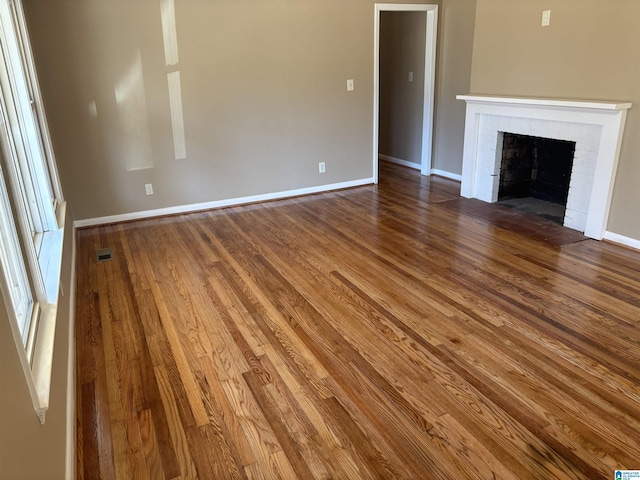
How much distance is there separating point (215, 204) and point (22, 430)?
387 centimetres

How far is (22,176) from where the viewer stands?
267cm

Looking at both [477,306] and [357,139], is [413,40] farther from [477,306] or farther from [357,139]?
[477,306]

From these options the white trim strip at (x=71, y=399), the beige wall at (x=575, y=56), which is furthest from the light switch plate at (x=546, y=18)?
the white trim strip at (x=71, y=399)

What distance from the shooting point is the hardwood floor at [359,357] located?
1.84m

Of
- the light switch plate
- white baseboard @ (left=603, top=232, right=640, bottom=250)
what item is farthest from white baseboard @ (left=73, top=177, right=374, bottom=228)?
white baseboard @ (left=603, top=232, right=640, bottom=250)

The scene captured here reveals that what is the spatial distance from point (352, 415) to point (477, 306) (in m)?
1.25

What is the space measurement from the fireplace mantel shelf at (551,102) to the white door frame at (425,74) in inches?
40.9

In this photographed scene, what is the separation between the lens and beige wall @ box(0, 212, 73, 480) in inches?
42.7

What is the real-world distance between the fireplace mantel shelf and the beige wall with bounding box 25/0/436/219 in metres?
1.34

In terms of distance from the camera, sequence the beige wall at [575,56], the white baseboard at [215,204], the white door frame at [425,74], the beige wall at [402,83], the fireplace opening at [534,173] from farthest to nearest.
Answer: the beige wall at [402,83]
the white door frame at [425,74]
the fireplace opening at [534,173]
the white baseboard at [215,204]
the beige wall at [575,56]

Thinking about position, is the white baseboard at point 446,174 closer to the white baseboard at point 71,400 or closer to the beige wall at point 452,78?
the beige wall at point 452,78

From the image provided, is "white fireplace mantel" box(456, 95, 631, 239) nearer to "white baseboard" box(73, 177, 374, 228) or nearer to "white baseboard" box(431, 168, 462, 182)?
"white baseboard" box(431, 168, 462, 182)

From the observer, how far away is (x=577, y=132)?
3.90 metres

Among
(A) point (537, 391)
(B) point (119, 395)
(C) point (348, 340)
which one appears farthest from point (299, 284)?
(A) point (537, 391)
